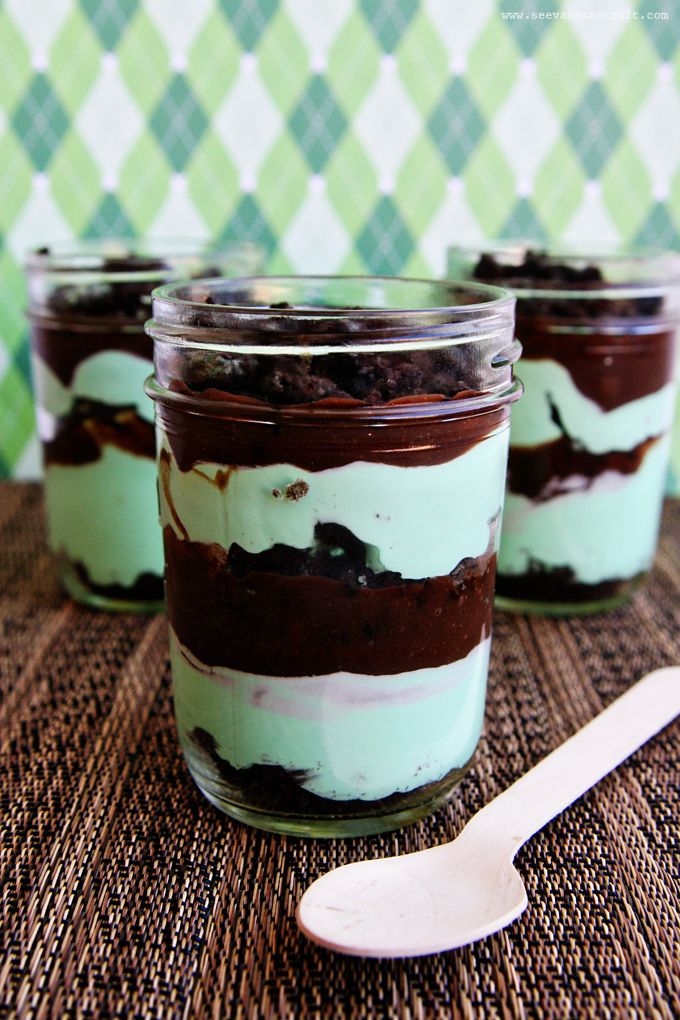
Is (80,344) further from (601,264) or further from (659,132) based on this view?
(659,132)

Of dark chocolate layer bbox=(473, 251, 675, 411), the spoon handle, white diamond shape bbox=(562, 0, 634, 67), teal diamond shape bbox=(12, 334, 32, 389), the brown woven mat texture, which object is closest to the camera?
the brown woven mat texture

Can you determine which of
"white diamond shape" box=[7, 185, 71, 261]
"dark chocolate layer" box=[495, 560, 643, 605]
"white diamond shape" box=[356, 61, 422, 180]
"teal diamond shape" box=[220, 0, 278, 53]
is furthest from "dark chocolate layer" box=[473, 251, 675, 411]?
"white diamond shape" box=[7, 185, 71, 261]

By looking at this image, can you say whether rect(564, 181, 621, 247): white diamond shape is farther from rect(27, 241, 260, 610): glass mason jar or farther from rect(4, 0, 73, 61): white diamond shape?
rect(4, 0, 73, 61): white diamond shape

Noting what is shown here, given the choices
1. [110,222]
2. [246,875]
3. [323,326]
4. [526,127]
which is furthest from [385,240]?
[246,875]

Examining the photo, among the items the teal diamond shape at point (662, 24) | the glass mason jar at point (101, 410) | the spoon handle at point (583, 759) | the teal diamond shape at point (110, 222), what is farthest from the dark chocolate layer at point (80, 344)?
the teal diamond shape at point (662, 24)

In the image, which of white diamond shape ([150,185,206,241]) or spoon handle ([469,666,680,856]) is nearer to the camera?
spoon handle ([469,666,680,856])

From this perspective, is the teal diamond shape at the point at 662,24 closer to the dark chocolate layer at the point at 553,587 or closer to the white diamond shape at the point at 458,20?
the white diamond shape at the point at 458,20

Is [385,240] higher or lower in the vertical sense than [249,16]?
lower

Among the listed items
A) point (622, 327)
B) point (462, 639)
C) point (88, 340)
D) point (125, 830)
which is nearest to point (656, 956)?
point (462, 639)
